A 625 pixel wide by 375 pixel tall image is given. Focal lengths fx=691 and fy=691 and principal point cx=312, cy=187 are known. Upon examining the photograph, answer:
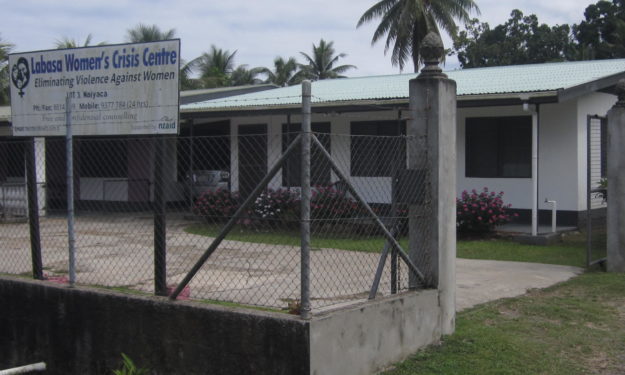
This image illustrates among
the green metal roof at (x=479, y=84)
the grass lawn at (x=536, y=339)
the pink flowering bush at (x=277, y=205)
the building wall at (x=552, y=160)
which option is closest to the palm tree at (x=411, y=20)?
the green metal roof at (x=479, y=84)

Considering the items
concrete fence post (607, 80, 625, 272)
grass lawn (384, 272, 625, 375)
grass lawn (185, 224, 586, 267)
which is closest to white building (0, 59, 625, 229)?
grass lawn (185, 224, 586, 267)

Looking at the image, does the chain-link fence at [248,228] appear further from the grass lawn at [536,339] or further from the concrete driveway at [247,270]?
the grass lawn at [536,339]

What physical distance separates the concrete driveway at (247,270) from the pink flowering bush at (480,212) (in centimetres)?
302

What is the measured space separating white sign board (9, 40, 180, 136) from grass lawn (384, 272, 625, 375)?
2.76m

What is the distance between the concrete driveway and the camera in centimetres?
792

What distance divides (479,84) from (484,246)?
436cm

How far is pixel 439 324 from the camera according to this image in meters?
5.84

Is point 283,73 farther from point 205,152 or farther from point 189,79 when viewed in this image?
point 205,152

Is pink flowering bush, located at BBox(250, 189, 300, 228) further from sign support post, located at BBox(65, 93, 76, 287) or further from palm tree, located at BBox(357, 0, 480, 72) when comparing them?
palm tree, located at BBox(357, 0, 480, 72)

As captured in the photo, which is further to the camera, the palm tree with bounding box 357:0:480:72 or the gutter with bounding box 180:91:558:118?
the palm tree with bounding box 357:0:480:72

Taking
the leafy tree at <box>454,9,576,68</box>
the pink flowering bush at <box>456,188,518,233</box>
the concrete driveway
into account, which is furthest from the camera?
the leafy tree at <box>454,9,576,68</box>

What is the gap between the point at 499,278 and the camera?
9344mm

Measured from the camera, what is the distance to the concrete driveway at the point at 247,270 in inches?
312

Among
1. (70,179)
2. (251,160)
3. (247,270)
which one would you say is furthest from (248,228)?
(70,179)
